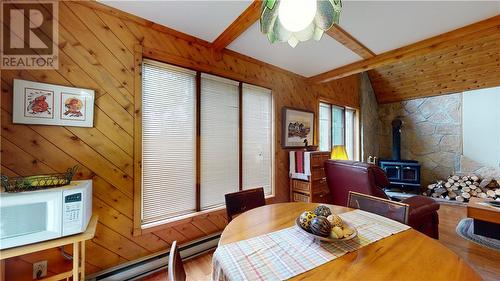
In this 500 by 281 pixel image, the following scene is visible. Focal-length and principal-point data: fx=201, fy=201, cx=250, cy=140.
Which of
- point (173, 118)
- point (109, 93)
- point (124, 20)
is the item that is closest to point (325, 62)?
point (173, 118)

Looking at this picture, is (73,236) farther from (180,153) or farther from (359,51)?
(359,51)

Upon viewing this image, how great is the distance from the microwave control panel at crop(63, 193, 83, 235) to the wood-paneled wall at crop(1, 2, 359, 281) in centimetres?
45

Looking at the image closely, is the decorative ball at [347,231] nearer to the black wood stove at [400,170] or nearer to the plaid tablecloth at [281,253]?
the plaid tablecloth at [281,253]

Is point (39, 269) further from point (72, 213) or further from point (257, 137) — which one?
point (257, 137)

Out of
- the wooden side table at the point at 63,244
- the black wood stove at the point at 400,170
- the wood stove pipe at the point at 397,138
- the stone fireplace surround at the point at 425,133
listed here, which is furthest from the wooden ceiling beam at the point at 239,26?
the wood stove pipe at the point at 397,138

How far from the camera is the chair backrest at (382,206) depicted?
1.39 m

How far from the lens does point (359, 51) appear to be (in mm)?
2686

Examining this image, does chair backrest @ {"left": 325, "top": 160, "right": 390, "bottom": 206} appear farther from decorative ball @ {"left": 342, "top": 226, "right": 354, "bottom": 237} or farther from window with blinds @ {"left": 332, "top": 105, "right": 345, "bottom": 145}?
window with blinds @ {"left": 332, "top": 105, "right": 345, "bottom": 145}

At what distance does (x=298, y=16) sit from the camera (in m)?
1.04

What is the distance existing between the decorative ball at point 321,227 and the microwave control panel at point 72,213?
145 cm

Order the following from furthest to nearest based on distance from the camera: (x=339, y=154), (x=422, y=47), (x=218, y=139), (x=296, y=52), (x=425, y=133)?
(x=425, y=133), (x=339, y=154), (x=296, y=52), (x=218, y=139), (x=422, y=47)

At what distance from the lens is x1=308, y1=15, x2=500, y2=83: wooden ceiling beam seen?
79.8 inches

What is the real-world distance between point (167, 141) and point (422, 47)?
3.18 m

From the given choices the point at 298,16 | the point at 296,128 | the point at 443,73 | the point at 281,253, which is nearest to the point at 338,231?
the point at 281,253
